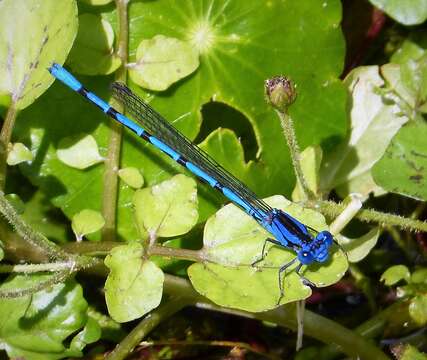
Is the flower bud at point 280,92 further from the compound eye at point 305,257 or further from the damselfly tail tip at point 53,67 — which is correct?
the damselfly tail tip at point 53,67

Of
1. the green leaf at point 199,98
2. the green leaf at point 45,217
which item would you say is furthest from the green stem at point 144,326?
the green leaf at point 45,217

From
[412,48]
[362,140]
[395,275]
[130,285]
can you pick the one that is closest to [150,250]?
[130,285]

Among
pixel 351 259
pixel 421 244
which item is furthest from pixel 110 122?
pixel 421 244

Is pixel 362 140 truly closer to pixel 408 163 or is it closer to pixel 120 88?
pixel 408 163

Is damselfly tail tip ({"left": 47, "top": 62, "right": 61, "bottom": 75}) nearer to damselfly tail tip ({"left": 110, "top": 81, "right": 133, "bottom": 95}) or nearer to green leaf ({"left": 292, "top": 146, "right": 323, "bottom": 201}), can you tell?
damselfly tail tip ({"left": 110, "top": 81, "right": 133, "bottom": 95})

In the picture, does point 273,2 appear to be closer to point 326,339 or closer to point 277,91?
point 277,91
